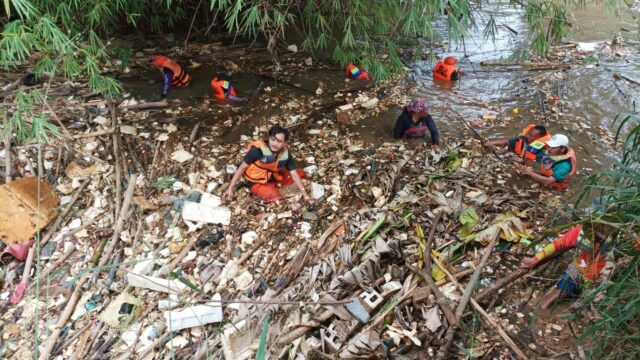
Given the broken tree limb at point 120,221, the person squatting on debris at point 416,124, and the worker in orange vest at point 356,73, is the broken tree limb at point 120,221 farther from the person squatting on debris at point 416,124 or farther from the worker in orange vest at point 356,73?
the worker in orange vest at point 356,73

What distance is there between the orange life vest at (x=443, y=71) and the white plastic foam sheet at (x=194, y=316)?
5.75 meters

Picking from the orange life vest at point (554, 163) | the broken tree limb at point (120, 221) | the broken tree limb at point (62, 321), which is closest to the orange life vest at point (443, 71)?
the orange life vest at point (554, 163)

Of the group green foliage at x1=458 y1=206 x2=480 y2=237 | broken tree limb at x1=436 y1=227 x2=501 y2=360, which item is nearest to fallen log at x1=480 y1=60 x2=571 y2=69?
green foliage at x1=458 y1=206 x2=480 y2=237

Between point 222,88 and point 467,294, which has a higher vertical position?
point 222,88

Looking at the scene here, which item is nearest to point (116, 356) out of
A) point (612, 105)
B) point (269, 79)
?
point (269, 79)

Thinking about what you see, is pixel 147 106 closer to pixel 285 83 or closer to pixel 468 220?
pixel 285 83

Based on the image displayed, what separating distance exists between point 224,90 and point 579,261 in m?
5.26

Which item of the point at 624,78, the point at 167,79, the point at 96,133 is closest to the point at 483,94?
the point at 624,78

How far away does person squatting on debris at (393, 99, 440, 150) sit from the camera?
567cm

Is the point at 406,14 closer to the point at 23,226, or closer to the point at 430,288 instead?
the point at 430,288

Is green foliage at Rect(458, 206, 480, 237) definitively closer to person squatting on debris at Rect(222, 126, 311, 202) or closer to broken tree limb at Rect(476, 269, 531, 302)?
broken tree limb at Rect(476, 269, 531, 302)

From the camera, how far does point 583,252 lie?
112 inches

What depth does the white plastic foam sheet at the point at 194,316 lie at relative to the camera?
3.57 m

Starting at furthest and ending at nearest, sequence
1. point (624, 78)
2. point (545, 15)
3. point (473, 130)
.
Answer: point (624, 78) < point (473, 130) < point (545, 15)
